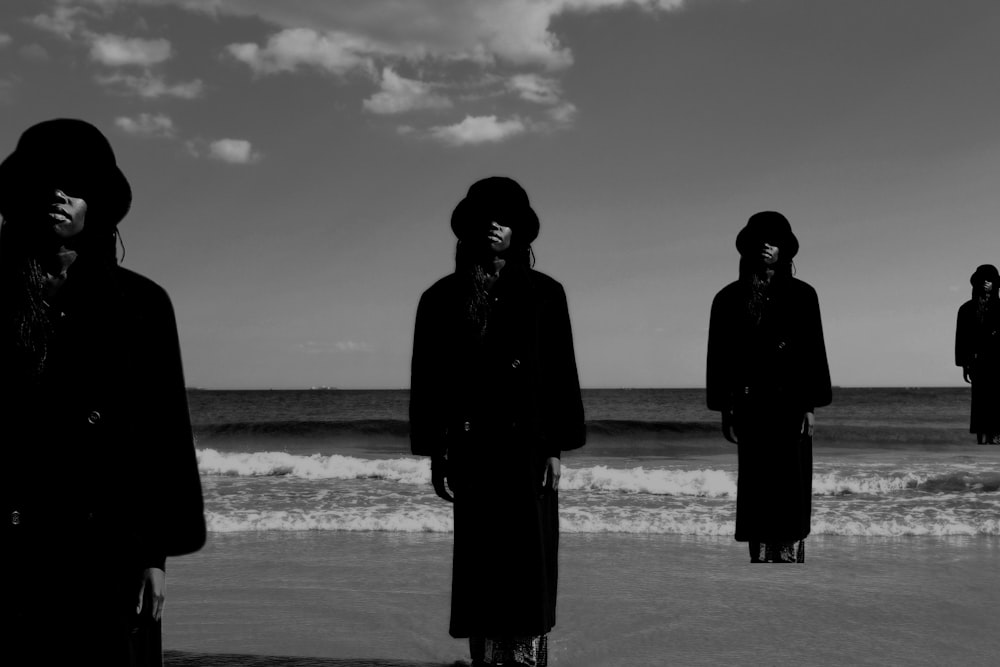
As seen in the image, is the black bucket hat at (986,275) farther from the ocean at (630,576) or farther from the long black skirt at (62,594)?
the long black skirt at (62,594)

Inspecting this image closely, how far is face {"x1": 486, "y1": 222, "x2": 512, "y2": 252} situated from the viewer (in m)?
4.93

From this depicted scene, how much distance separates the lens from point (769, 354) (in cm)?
664

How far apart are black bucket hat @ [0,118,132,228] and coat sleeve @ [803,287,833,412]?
4.64 m

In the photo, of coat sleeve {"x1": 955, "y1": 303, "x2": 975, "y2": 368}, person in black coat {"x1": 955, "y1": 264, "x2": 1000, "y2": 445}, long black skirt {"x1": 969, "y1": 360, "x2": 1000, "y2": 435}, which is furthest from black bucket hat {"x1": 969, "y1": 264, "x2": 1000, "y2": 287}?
long black skirt {"x1": 969, "y1": 360, "x2": 1000, "y2": 435}

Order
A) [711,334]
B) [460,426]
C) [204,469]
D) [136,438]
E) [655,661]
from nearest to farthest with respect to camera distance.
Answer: [136,438]
[460,426]
[655,661]
[711,334]
[204,469]

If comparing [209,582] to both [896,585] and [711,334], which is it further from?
[896,585]

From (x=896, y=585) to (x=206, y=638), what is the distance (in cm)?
513

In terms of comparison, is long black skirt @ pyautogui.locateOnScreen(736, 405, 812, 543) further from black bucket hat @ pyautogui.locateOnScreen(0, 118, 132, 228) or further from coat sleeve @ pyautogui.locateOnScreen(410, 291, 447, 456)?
black bucket hat @ pyautogui.locateOnScreen(0, 118, 132, 228)

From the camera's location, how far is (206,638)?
20.7 ft

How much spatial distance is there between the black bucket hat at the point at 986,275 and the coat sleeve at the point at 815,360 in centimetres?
493

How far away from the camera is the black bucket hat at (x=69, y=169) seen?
319cm

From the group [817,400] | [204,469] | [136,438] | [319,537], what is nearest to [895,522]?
[817,400]

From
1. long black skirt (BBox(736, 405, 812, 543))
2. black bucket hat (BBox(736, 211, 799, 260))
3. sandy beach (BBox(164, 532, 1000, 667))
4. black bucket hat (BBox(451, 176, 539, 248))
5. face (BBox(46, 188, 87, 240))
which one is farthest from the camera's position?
long black skirt (BBox(736, 405, 812, 543))

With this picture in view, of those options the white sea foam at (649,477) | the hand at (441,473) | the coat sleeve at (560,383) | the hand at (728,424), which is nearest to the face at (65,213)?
the hand at (441,473)
